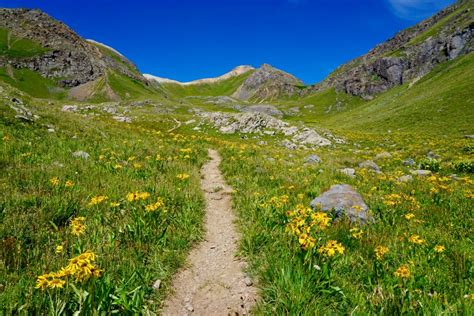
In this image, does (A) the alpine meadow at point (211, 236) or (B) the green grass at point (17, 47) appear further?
(B) the green grass at point (17, 47)

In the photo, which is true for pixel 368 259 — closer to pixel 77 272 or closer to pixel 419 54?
pixel 77 272

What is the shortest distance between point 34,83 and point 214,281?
201 metres

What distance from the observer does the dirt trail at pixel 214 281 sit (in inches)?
186

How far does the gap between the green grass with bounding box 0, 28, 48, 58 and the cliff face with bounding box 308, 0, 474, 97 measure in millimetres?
188361

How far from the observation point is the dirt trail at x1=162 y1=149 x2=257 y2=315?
4.73 metres

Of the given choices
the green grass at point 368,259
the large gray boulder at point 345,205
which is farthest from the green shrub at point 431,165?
the large gray boulder at point 345,205

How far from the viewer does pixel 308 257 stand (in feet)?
15.8

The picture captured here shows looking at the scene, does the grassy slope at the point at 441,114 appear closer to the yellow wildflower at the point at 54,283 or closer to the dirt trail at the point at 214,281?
the dirt trail at the point at 214,281

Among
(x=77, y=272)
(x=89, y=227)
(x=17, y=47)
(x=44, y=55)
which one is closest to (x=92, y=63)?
(x=44, y=55)

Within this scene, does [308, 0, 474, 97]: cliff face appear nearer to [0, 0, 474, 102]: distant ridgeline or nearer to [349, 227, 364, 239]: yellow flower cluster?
[0, 0, 474, 102]: distant ridgeline

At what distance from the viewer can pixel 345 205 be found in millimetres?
8055

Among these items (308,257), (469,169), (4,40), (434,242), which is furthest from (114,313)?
(4,40)

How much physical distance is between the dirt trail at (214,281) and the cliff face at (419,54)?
118 meters

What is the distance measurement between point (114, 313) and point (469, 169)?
19.3 meters
